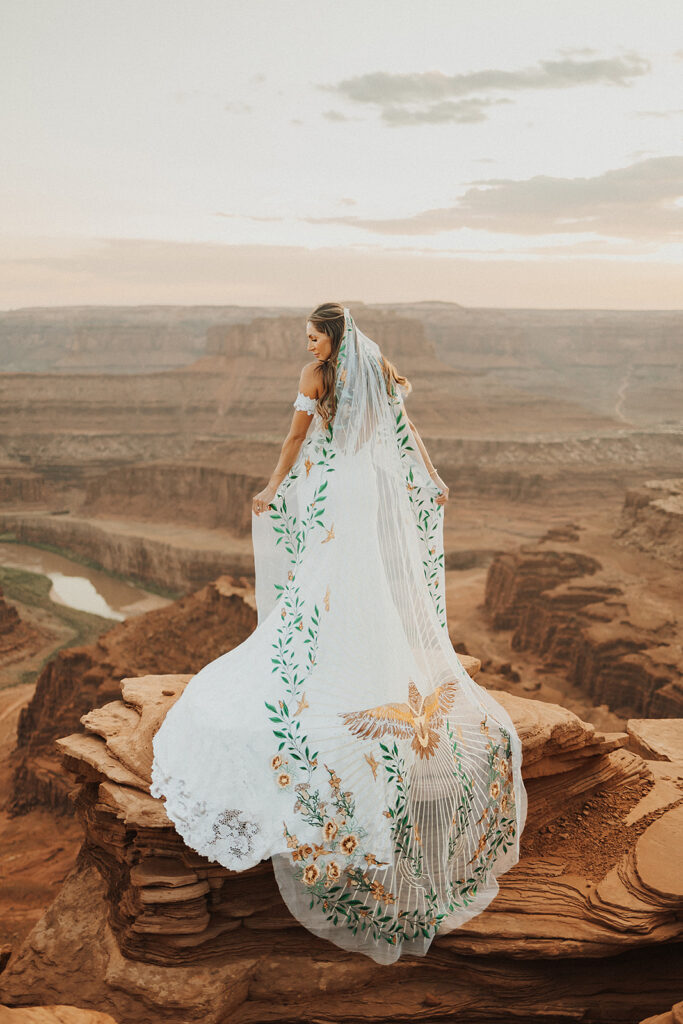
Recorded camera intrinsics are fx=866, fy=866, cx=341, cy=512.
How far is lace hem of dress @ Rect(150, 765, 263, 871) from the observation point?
13.5 ft

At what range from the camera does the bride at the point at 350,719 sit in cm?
411

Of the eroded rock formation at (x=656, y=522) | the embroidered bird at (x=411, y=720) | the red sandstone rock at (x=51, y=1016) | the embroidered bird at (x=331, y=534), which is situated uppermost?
the embroidered bird at (x=331, y=534)

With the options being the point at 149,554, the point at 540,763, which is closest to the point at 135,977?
the point at 540,763

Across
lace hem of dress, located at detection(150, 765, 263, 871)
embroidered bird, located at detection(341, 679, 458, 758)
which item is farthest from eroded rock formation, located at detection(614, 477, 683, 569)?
lace hem of dress, located at detection(150, 765, 263, 871)

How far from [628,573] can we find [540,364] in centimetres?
6370

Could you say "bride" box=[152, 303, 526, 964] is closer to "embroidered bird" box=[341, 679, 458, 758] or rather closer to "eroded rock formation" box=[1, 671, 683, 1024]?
"embroidered bird" box=[341, 679, 458, 758]

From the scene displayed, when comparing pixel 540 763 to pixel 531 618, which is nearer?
pixel 540 763

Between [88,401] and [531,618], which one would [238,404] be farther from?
[531,618]

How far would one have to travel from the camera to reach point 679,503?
2267 cm

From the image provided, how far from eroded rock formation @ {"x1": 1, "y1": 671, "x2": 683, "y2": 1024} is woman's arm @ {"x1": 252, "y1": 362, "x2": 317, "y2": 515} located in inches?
65.5

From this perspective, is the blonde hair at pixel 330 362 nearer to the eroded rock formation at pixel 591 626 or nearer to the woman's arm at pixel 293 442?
the woman's arm at pixel 293 442

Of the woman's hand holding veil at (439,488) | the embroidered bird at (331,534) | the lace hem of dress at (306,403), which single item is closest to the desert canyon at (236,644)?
the woman's hand holding veil at (439,488)

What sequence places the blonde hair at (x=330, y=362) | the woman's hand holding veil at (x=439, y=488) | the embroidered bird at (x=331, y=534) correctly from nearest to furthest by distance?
1. the blonde hair at (x=330, y=362)
2. the embroidered bird at (x=331, y=534)
3. the woman's hand holding veil at (x=439, y=488)

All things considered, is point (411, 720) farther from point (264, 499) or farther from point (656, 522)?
point (656, 522)
